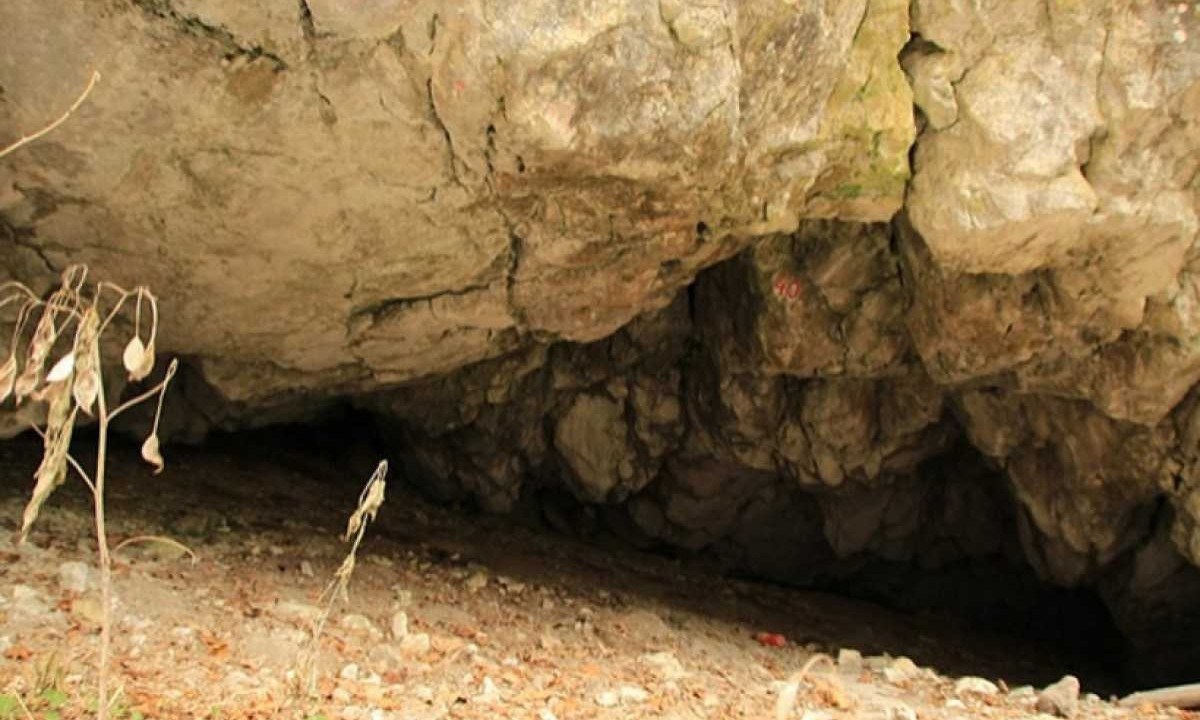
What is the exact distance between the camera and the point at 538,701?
2812mm

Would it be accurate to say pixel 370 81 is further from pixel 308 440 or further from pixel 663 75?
pixel 308 440

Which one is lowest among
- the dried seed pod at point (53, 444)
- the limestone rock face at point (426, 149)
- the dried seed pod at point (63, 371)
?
the dried seed pod at point (53, 444)

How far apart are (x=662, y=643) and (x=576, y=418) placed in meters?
2.72

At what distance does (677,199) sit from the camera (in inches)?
139

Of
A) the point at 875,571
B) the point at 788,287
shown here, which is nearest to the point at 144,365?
the point at 788,287

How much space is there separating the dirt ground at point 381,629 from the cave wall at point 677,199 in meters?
0.67

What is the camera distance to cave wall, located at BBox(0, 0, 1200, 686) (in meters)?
2.91

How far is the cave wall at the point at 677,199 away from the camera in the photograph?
2.91 m

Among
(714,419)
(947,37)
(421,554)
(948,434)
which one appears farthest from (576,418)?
(947,37)

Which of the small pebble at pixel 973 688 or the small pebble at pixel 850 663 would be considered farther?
the small pebble at pixel 850 663

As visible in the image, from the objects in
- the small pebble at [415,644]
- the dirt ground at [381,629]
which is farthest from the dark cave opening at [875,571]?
the small pebble at [415,644]

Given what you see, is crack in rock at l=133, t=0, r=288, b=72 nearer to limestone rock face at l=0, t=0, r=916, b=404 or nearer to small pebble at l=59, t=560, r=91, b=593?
limestone rock face at l=0, t=0, r=916, b=404

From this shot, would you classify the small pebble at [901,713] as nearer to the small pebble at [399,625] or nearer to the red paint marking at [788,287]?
the small pebble at [399,625]

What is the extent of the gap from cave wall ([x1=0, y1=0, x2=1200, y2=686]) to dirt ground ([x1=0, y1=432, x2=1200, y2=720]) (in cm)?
67
